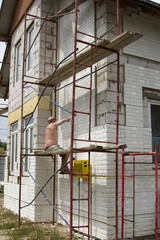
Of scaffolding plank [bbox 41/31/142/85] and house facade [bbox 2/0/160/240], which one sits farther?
house facade [bbox 2/0/160/240]

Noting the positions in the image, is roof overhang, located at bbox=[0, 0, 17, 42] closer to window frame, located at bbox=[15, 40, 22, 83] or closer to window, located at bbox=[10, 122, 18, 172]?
window frame, located at bbox=[15, 40, 22, 83]

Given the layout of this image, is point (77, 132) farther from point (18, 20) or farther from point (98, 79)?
point (18, 20)

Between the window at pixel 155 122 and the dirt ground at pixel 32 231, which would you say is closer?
the dirt ground at pixel 32 231

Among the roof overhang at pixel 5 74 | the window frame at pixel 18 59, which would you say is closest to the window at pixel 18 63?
the window frame at pixel 18 59

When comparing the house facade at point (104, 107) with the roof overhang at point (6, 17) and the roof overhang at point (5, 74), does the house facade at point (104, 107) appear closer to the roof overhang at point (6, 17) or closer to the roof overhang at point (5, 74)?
the roof overhang at point (6, 17)

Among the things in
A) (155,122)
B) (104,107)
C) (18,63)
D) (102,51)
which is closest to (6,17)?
(18,63)

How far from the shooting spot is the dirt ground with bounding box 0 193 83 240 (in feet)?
24.1

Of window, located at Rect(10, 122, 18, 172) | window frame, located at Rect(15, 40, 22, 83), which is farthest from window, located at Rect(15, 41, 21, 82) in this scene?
window, located at Rect(10, 122, 18, 172)

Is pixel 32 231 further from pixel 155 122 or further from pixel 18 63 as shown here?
pixel 18 63

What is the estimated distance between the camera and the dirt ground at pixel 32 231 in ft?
24.1

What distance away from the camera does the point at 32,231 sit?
794cm

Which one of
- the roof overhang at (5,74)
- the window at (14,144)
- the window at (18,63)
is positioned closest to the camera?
the window at (14,144)

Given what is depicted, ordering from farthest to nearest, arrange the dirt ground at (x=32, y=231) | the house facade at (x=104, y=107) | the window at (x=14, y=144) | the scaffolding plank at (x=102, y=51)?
the window at (x=14, y=144) < the dirt ground at (x=32, y=231) < the house facade at (x=104, y=107) < the scaffolding plank at (x=102, y=51)

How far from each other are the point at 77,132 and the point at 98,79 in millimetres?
1565
